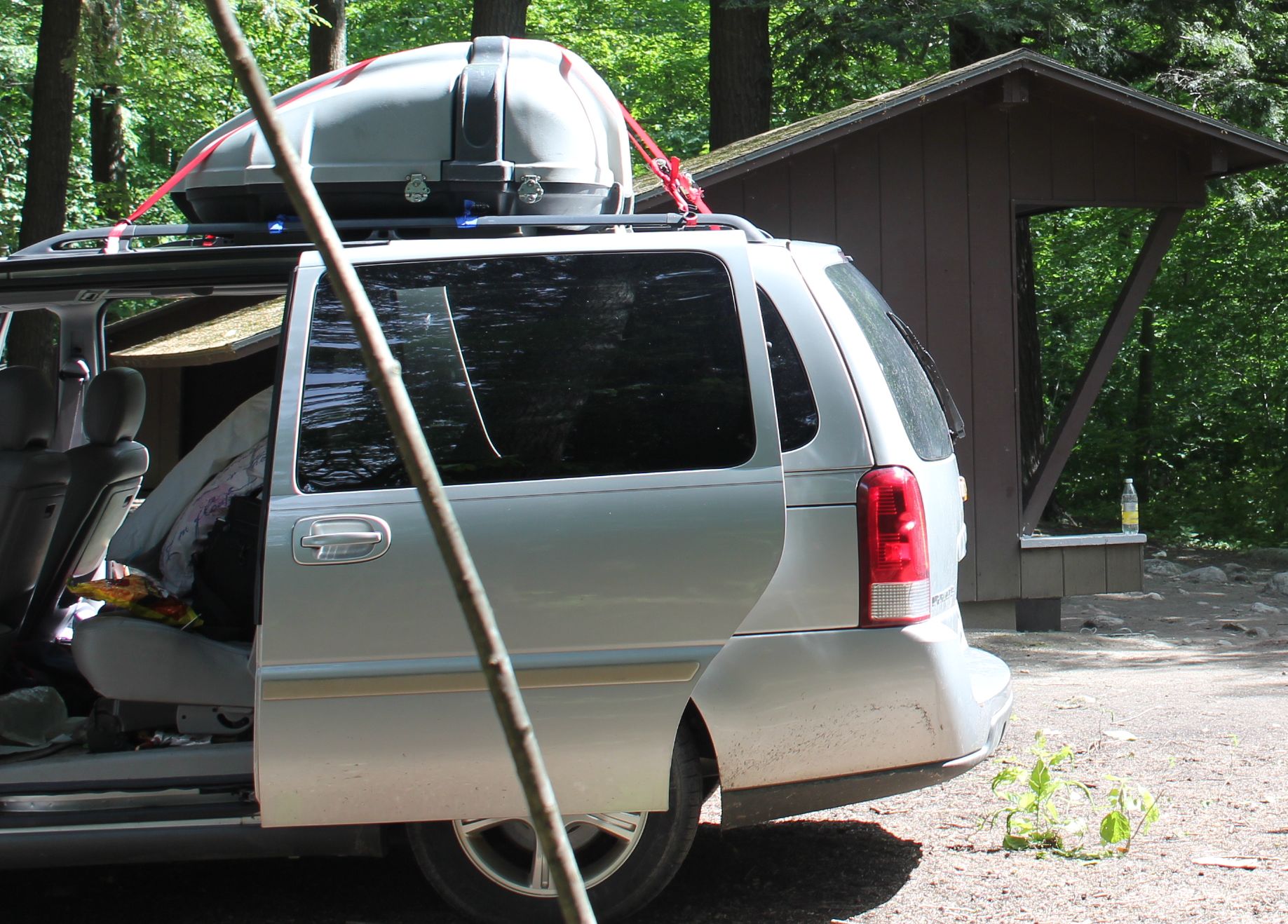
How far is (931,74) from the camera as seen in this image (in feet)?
66.2

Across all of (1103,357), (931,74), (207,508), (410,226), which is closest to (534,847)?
(207,508)

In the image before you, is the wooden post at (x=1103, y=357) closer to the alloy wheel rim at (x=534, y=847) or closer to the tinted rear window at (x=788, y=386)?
the tinted rear window at (x=788, y=386)

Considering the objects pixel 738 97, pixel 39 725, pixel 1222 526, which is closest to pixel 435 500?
pixel 39 725

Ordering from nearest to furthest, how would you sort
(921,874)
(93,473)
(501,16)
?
1. (921,874)
2. (93,473)
3. (501,16)

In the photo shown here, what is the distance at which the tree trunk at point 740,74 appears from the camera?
15734mm

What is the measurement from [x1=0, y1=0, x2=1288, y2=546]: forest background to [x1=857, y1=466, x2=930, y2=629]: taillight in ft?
33.9

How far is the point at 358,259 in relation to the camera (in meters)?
3.38

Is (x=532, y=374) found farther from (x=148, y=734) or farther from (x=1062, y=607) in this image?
(x=1062, y=607)

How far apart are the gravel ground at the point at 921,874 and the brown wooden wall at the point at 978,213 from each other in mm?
3926

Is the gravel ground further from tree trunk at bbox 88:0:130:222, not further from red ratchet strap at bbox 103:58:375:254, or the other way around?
tree trunk at bbox 88:0:130:222

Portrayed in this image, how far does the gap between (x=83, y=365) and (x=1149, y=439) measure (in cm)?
2069

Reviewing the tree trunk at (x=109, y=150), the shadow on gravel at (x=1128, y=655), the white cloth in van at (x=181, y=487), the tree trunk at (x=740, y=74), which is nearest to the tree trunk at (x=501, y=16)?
the tree trunk at (x=740, y=74)

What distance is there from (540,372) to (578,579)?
539 mm

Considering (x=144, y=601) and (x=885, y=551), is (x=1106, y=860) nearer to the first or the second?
(x=885, y=551)
